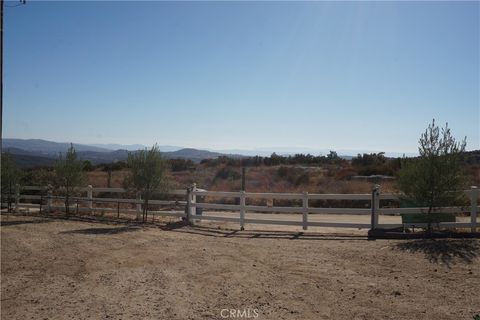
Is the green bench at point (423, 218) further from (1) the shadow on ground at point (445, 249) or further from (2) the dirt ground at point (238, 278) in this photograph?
(2) the dirt ground at point (238, 278)

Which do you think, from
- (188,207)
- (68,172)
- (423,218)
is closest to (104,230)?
(188,207)

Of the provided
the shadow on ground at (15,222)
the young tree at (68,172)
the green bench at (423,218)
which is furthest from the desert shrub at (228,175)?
the green bench at (423,218)

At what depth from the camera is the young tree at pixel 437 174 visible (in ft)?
41.6

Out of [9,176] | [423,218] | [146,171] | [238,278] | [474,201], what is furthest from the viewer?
[9,176]

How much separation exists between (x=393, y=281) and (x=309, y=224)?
681cm

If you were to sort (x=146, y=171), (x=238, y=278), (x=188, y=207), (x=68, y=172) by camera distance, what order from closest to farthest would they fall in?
(x=238, y=278) → (x=188, y=207) → (x=146, y=171) → (x=68, y=172)

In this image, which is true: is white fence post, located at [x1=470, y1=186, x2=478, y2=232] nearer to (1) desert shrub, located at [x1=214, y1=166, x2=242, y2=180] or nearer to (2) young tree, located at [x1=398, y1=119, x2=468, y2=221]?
(2) young tree, located at [x1=398, y1=119, x2=468, y2=221]

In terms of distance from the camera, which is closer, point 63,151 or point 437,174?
point 437,174

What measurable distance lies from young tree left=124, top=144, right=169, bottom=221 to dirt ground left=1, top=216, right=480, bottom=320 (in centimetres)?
488

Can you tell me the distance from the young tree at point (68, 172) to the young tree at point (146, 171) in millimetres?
3245

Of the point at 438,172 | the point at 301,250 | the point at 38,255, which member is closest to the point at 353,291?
the point at 301,250

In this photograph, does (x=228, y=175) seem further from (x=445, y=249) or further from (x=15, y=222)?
(x=445, y=249)

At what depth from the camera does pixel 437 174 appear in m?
12.7

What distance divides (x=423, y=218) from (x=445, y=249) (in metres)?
3.40
